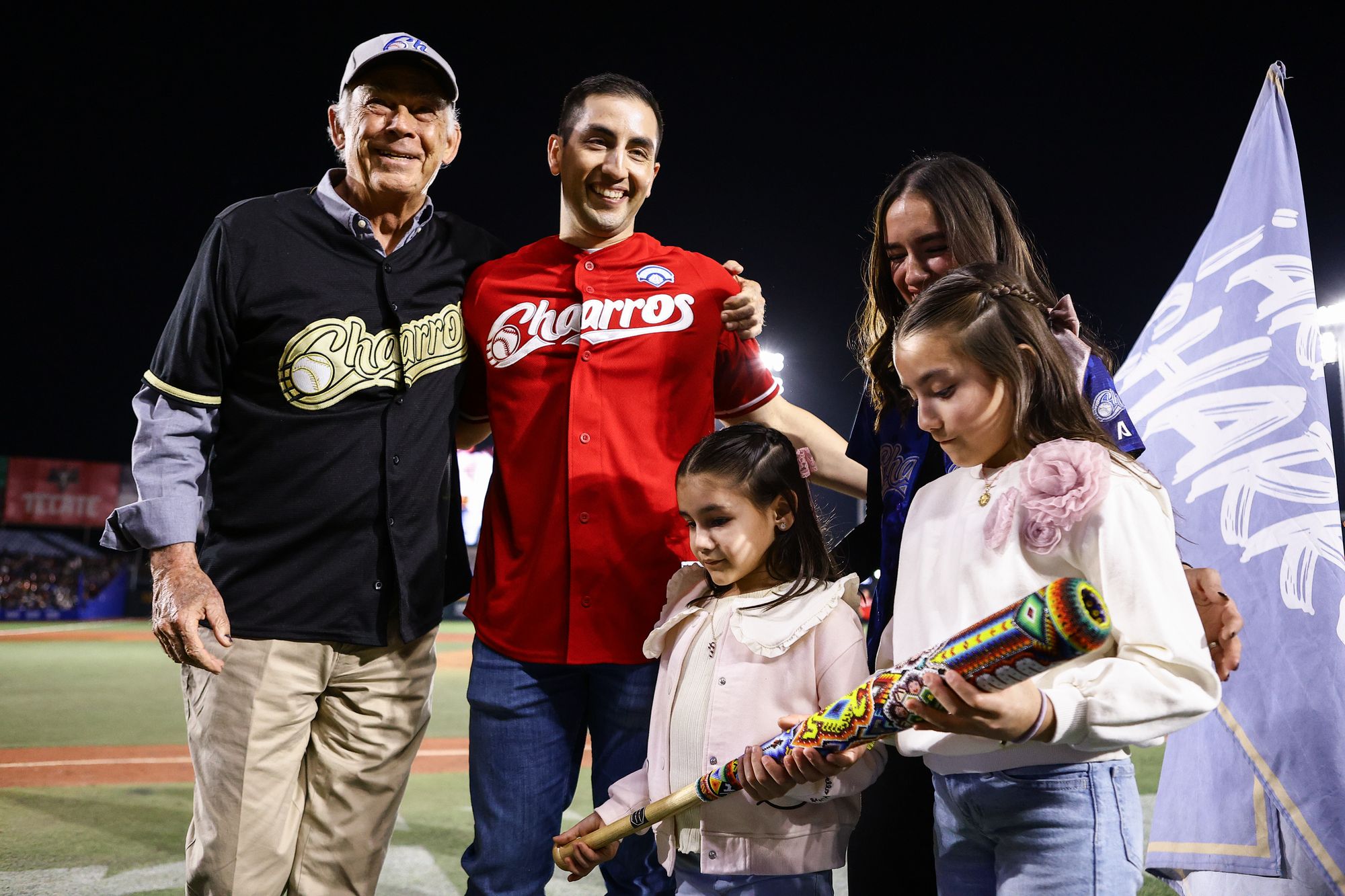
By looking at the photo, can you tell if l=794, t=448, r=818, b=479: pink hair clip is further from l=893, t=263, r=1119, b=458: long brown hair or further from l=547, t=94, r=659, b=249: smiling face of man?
l=547, t=94, r=659, b=249: smiling face of man

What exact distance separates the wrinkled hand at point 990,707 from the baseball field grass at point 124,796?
310cm

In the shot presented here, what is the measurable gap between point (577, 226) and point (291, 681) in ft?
4.63

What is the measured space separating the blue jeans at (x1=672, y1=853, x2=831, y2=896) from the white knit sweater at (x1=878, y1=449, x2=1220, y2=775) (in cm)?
46

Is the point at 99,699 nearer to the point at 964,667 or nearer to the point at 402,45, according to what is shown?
the point at 402,45

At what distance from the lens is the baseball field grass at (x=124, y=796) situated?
4.12 m

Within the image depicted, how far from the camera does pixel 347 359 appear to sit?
248cm

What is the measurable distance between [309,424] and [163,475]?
36 centimetres

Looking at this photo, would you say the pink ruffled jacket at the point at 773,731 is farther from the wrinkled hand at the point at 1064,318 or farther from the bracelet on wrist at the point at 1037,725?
the wrinkled hand at the point at 1064,318

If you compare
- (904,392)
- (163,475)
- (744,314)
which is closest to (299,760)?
(163,475)

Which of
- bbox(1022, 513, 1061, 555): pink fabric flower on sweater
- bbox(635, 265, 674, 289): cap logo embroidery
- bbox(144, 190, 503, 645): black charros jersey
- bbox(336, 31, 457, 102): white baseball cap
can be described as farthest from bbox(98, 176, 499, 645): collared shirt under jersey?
bbox(1022, 513, 1061, 555): pink fabric flower on sweater

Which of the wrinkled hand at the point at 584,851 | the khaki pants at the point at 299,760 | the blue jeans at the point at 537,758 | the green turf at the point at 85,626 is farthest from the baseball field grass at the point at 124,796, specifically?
the green turf at the point at 85,626

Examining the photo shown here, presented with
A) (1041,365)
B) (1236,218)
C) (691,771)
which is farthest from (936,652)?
(1236,218)

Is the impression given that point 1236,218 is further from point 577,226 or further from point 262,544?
point 262,544

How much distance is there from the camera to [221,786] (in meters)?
2.34
